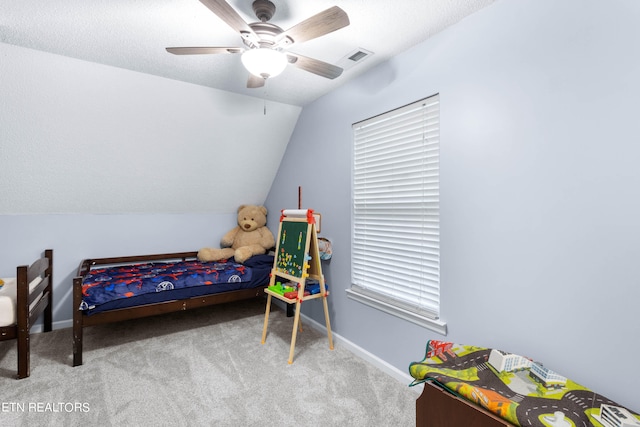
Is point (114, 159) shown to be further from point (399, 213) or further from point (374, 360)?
point (374, 360)

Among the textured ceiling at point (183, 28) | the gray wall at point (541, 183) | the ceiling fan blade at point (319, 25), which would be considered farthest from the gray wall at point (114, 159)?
the gray wall at point (541, 183)

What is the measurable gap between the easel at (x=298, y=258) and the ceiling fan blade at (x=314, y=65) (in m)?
1.07

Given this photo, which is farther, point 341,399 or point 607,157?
point 341,399

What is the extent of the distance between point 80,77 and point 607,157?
3.35 metres

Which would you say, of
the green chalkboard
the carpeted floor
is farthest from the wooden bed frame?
the green chalkboard

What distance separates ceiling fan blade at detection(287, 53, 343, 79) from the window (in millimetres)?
626

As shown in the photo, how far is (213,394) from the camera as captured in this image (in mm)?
2045

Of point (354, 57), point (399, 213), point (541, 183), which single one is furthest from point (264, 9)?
point (541, 183)

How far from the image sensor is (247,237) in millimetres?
3996

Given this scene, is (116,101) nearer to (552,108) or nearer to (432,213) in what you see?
(432,213)

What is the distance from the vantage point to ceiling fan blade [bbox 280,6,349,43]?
136 centimetres

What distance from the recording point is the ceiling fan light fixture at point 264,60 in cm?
161

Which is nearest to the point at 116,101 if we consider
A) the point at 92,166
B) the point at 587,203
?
the point at 92,166

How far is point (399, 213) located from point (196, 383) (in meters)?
1.83
